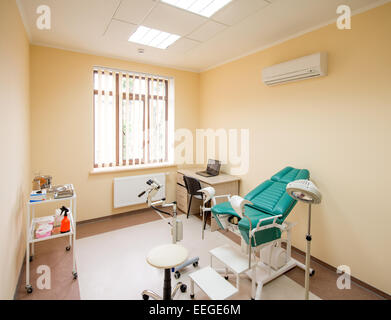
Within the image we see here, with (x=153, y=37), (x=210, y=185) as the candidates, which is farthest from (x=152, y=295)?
(x=153, y=37)

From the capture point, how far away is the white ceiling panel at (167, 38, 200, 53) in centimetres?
303

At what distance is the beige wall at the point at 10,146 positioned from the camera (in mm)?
1694

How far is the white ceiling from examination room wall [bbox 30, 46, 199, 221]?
256 mm

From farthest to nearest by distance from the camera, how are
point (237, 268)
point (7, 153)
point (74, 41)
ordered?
1. point (74, 41)
2. point (237, 268)
3. point (7, 153)

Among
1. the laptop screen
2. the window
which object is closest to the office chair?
the laptop screen

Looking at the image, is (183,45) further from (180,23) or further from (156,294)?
(156,294)

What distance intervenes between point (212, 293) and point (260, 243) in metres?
0.65

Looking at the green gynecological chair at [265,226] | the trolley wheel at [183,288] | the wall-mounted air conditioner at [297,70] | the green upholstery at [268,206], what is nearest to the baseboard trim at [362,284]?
the green gynecological chair at [265,226]

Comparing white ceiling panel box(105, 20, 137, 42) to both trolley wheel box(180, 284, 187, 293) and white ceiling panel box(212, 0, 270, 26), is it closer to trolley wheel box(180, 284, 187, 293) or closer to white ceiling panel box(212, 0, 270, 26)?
white ceiling panel box(212, 0, 270, 26)

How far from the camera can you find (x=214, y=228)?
11.4ft

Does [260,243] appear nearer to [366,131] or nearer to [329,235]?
[329,235]

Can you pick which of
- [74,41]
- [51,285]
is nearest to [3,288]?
[51,285]

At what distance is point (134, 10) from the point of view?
2248 millimetres

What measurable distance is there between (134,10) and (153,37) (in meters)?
0.70
